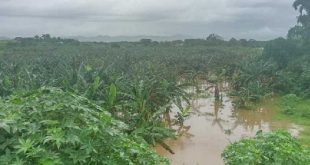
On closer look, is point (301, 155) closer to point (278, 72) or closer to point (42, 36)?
point (278, 72)

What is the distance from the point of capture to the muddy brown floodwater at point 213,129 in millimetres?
14156

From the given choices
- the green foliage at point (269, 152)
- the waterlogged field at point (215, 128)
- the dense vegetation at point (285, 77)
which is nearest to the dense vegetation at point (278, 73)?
the dense vegetation at point (285, 77)

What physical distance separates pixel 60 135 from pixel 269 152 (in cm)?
317

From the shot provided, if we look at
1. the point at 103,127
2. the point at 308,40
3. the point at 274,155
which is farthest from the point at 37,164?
the point at 308,40

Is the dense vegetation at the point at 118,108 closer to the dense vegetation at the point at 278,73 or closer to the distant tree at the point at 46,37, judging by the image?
the dense vegetation at the point at 278,73

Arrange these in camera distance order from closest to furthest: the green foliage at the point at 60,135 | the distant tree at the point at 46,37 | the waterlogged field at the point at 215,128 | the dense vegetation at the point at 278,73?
the green foliage at the point at 60,135 < the waterlogged field at the point at 215,128 < the dense vegetation at the point at 278,73 < the distant tree at the point at 46,37

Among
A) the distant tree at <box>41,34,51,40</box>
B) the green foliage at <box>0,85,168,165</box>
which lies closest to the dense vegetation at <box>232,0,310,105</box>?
the green foliage at <box>0,85,168,165</box>

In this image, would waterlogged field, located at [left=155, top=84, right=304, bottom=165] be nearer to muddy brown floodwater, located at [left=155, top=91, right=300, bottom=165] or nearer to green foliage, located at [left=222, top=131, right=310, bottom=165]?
muddy brown floodwater, located at [left=155, top=91, right=300, bottom=165]

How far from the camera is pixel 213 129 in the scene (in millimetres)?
18344

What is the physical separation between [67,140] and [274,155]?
3.07 m

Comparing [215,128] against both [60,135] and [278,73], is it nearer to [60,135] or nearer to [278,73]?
[278,73]

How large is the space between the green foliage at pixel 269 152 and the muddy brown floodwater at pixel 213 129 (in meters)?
6.83

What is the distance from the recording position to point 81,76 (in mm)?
13562

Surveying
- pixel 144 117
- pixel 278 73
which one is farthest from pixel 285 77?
pixel 144 117
